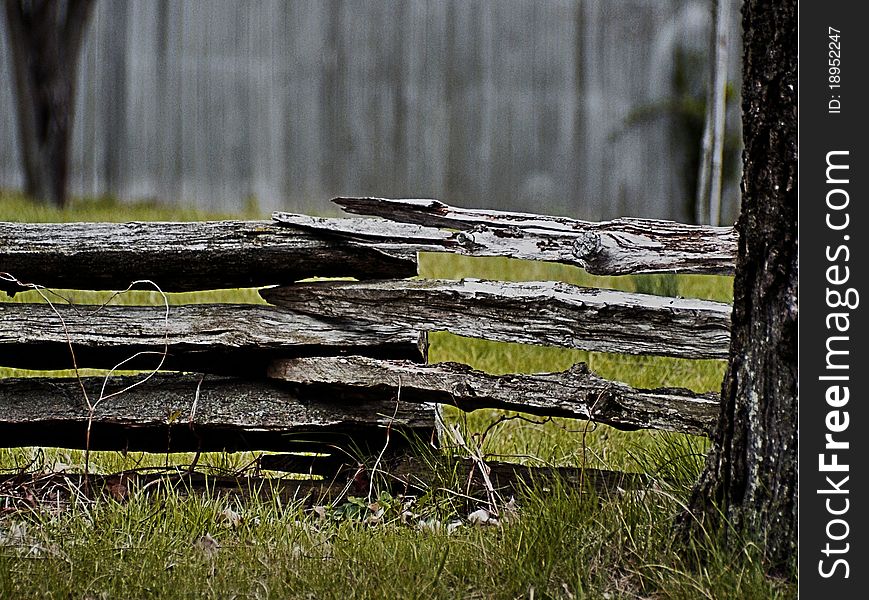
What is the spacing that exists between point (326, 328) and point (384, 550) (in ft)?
2.56

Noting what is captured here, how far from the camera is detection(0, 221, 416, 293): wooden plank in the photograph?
2.82 m

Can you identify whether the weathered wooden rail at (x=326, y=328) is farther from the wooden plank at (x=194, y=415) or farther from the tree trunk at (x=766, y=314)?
the tree trunk at (x=766, y=314)

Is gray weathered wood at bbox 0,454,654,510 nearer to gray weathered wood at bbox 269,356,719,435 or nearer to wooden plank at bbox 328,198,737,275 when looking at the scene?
gray weathered wood at bbox 269,356,719,435

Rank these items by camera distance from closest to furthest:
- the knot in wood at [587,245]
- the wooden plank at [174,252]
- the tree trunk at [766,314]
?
1. the tree trunk at [766,314]
2. the knot in wood at [587,245]
3. the wooden plank at [174,252]

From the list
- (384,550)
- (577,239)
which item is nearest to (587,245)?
(577,239)

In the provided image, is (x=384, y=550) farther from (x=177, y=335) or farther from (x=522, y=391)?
(x=177, y=335)

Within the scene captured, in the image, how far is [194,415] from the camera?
9.37 ft

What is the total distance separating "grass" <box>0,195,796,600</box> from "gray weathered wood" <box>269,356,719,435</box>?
0.35 ft

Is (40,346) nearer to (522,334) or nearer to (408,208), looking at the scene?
(408,208)

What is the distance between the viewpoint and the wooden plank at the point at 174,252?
9.24 ft

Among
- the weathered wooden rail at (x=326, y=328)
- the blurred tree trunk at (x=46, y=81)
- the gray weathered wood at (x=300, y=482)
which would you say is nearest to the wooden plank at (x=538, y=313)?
the weathered wooden rail at (x=326, y=328)

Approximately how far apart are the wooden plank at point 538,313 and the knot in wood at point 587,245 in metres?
0.14

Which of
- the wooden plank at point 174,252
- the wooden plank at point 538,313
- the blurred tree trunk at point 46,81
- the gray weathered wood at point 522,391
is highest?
the blurred tree trunk at point 46,81

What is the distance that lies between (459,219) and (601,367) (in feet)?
5.41
